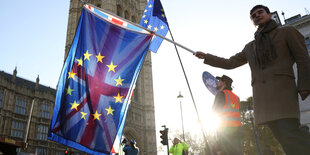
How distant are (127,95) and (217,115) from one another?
197 centimetres

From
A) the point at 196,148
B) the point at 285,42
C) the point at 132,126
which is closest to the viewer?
the point at 285,42

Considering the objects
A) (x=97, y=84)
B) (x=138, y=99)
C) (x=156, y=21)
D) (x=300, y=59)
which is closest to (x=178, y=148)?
(x=156, y=21)

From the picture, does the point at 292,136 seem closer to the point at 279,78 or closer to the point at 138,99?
the point at 279,78

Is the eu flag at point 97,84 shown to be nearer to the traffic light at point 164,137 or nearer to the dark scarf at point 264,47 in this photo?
the dark scarf at point 264,47

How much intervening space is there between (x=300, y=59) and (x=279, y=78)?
0.77 ft

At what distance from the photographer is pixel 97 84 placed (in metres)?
5.09

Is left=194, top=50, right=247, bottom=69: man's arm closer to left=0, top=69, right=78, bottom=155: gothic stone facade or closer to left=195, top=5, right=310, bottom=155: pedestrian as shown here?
left=195, top=5, right=310, bottom=155: pedestrian

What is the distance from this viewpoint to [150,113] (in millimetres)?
46594

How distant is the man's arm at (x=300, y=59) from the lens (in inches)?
79.0

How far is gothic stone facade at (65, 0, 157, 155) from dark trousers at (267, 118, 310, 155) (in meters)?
38.9

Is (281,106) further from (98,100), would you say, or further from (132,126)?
(132,126)

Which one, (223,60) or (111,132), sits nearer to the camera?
(223,60)

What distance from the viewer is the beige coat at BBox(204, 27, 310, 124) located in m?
2.07

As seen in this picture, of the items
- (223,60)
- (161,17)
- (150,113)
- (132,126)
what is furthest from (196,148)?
(223,60)
